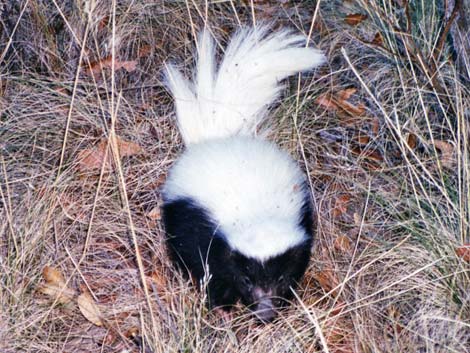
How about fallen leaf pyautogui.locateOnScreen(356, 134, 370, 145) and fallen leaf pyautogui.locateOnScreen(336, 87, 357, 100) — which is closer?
fallen leaf pyautogui.locateOnScreen(356, 134, 370, 145)

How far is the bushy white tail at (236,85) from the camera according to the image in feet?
13.1

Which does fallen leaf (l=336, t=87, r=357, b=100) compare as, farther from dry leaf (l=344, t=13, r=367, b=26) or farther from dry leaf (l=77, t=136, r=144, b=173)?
dry leaf (l=77, t=136, r=144, b=173)

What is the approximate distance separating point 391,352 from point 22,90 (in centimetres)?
248

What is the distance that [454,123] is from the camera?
13.0 ft

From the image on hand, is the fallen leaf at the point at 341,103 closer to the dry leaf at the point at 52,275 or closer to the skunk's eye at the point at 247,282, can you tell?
the skunk's eye at the point at 247,282

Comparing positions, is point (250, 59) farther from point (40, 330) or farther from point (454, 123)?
point (40, 330)

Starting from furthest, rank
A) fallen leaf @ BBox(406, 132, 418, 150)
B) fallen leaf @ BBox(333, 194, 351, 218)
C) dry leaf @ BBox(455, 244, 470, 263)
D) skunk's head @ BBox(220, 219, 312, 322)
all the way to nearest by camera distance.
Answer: fallen leaf @ BBox(406, 132, 418, 150) → fallen leaf @ BBox(333, 194, 351, 218) → skunk's head @ BBox(220, 219, 312, 322) → dry leaf @ BBox(455, 244, 470, 263)

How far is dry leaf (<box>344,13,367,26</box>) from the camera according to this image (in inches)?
190

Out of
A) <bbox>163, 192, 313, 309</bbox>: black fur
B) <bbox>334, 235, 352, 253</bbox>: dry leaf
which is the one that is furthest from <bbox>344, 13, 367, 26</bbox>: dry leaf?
<bbox>334, 235, 352, 253</bbox>: dry leaf

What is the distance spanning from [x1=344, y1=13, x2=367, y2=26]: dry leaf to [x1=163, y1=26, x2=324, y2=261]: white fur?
1.59ft

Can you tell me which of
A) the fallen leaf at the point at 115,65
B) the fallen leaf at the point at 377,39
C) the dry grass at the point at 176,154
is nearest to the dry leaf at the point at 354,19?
the dry grass at the point at 176,154

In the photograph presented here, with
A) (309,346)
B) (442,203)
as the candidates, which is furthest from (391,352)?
(442,203)

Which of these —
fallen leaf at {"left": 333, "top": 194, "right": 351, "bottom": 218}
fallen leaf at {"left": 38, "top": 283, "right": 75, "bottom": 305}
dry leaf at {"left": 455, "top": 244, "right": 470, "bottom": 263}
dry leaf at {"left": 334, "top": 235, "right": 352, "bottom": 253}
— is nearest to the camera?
dry leaf at {"left": 455, "top": 244, "right": 470, "bottom": 263}

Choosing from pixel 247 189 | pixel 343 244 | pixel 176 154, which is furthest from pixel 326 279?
pixel 176 154
